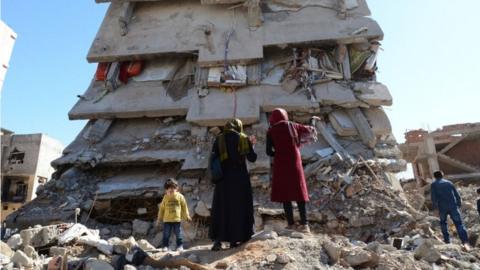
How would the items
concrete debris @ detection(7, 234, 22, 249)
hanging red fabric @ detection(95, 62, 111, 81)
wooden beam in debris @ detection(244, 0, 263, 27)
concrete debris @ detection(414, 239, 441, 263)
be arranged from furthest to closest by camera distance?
1. hanging red fabric @ detection(95, 62, 111, 81)
2. wooden beam in debris @ detection(244, 0, 263, 27)
3. concrete debris @ detection(7, 234, 22, 249)
4. concrete debris @ detection(414, 239, 441, 263)

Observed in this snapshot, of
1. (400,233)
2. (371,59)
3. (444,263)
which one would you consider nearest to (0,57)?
(444,263)

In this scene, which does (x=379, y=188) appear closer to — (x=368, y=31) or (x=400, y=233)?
(x=400, y=233)

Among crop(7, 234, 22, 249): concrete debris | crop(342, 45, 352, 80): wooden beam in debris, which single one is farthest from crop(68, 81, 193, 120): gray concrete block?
crop(7, 234, 22, 249): concrete debris

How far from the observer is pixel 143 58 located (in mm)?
11383

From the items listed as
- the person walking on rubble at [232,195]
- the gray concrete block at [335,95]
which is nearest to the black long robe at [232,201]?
the person walking on rubble at [232,195]

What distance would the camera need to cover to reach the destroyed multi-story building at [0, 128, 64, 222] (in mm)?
26453

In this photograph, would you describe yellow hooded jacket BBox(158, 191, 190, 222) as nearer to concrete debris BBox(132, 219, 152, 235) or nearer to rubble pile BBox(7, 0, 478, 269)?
rubble pile BBox(7, 0, 478, 269)

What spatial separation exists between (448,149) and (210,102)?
1235 cm

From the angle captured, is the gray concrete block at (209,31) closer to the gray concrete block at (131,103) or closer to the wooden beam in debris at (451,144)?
the gray concrete block at (131,103)

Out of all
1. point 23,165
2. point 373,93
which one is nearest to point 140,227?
point 373,93

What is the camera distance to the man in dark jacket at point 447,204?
6844 millimetres

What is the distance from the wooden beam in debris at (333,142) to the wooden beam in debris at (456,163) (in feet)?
31.3

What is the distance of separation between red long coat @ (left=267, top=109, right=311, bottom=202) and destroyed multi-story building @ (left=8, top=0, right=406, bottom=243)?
3.16 m

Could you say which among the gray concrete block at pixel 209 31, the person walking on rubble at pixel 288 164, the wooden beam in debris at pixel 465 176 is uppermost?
the gray concrete block at pixel 209 31
